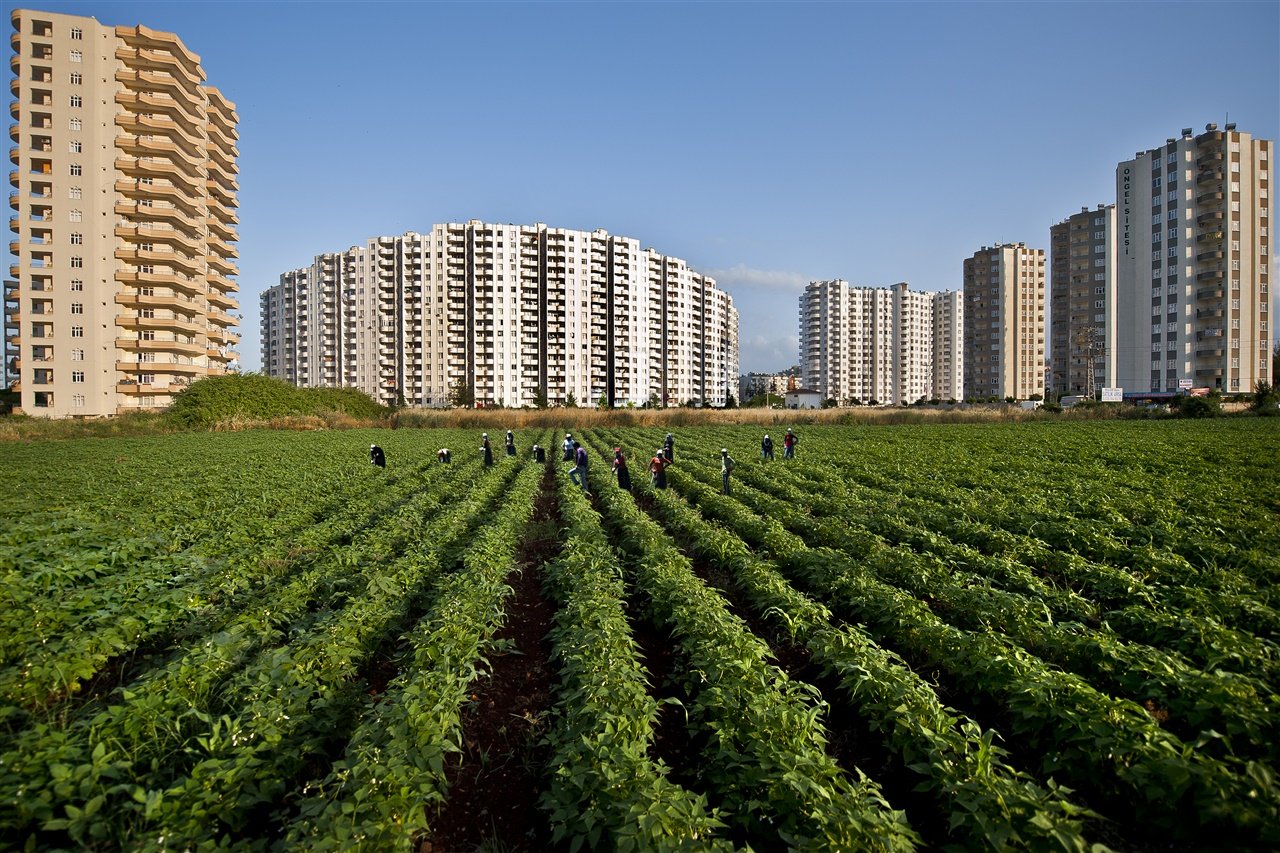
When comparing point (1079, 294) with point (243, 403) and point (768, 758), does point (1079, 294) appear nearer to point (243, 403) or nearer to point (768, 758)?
point (243, 403)

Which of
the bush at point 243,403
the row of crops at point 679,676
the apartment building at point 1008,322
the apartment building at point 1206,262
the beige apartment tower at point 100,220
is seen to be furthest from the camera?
the apartment building at point 1008,322

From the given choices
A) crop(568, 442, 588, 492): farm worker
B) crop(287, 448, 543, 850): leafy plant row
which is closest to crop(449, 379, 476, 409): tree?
crop(568, 442, 588, 492): farm worker

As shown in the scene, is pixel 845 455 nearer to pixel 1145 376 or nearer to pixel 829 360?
pixel 1145 376

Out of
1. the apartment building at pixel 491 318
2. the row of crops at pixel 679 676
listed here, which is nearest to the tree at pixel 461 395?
the apartment building at pixel 491 318

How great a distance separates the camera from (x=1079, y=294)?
4198 inches

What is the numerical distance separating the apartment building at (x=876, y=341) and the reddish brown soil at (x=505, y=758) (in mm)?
178445

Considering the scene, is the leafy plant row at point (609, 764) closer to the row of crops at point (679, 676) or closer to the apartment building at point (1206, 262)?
the row of crops at point (679, 676)

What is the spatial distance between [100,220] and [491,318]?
64407mm

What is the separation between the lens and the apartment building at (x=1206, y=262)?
74812 millimetres

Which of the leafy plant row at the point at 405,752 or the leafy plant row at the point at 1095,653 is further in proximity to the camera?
the leafy plant row at the point at 1095,653

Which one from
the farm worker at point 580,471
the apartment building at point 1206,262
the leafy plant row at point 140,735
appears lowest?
the leafy plant row at point 140,735

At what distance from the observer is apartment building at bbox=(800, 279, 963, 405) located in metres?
178

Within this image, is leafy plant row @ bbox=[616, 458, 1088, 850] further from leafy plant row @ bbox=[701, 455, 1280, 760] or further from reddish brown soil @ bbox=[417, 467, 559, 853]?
reddish brown soil @ bbox=[417, 467, 559, 853]

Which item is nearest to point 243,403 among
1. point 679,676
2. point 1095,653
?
point 679,676
